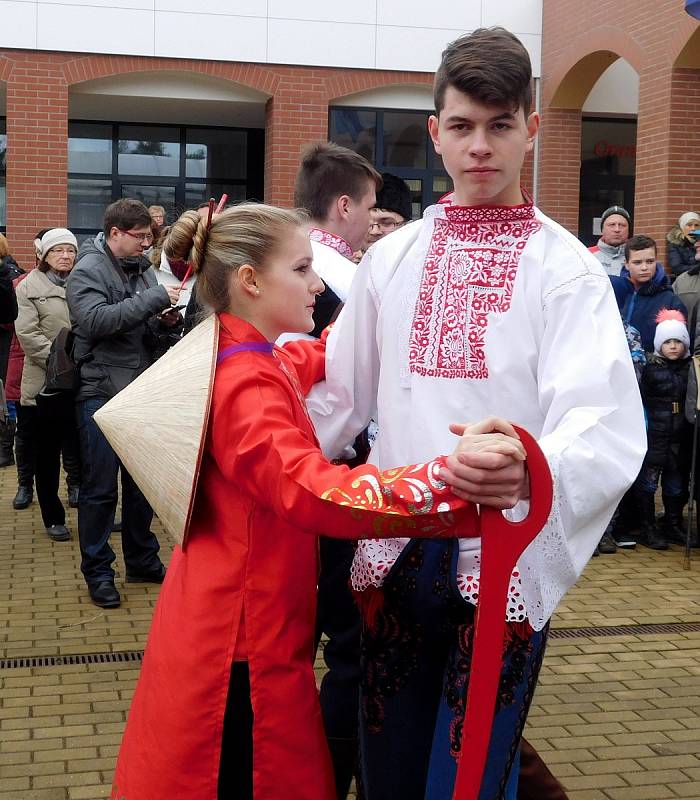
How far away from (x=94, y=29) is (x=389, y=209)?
1026 centimetres

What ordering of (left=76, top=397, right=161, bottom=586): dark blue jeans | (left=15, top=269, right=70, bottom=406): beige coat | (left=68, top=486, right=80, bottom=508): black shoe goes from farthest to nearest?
(left=68, top=486, right=80, bottom=508): black shoe
(left=15, top=269, right=70, bottom=406): beige coat
(left=76, top=397, right=161, bottom=586): dark blue jeans

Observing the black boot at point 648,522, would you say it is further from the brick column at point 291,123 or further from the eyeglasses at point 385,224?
the brick column at point 291,123

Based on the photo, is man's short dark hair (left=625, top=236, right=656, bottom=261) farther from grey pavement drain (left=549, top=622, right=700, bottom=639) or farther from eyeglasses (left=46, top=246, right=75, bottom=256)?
eyeglasses (left=46, top=246, right=75, bottom=256)

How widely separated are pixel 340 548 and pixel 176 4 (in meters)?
12.7

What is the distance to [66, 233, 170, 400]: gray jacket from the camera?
5.99 m

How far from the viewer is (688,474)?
7.94 meters

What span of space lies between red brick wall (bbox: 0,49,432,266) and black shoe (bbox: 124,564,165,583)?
8.90 meters

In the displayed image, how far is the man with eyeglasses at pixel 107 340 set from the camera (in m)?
6.02

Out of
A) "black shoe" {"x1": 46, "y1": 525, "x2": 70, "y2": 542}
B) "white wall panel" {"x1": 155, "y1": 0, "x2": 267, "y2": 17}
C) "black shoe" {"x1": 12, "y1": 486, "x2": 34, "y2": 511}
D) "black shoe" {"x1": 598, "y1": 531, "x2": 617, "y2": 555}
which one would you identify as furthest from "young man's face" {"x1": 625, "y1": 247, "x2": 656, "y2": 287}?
"white wall panel" {"x1": 155, "y1": 0, "x2": 267, "y2": 17}

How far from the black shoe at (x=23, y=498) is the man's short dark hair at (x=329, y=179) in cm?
520

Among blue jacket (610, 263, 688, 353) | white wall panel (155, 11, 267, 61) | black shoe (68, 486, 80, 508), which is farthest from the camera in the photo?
white wall panel (155, 11, 267, 61)

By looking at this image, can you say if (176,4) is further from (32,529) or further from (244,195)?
(32,529)

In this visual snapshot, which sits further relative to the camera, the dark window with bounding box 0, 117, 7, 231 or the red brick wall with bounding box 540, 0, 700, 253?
the dark window with bounding box 0, 117, 7, 231

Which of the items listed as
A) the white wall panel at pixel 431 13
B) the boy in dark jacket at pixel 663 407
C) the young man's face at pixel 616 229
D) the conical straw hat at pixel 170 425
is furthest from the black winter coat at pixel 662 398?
the white wall panel at pixel 431 13
